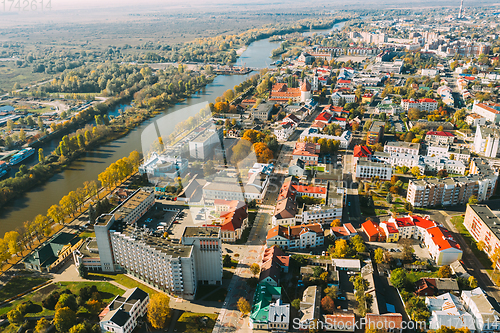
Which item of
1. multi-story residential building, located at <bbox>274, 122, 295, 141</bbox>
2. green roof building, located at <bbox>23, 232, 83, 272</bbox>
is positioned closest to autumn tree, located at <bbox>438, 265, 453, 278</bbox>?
green roof building, located at <bbox>23, 232, 83, 272</bbox>

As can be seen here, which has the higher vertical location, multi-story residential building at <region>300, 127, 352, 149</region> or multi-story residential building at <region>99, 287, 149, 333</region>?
multi-story residential building at <region>300, 127, 352, 149</region>

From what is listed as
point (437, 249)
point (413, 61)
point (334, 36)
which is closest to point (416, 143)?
point (437, 249)

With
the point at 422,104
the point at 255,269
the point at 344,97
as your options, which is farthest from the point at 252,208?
the point at 422,104

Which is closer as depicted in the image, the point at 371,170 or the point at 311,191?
the point at 311,191

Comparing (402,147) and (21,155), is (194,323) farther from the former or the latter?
(21,155)

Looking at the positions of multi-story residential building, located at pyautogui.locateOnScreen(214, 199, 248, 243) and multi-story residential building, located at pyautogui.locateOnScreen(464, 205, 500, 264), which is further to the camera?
multi-story residential building, located at pyautogui.locateOnScreen(214, 199, 248, 243)

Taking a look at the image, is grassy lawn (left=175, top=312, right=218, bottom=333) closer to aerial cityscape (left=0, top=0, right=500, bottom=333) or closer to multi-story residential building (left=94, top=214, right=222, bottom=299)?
aerial cityscape (left=0, top=0, right=500, bottom=333)

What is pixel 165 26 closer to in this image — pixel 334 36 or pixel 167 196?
pixel 334 36
